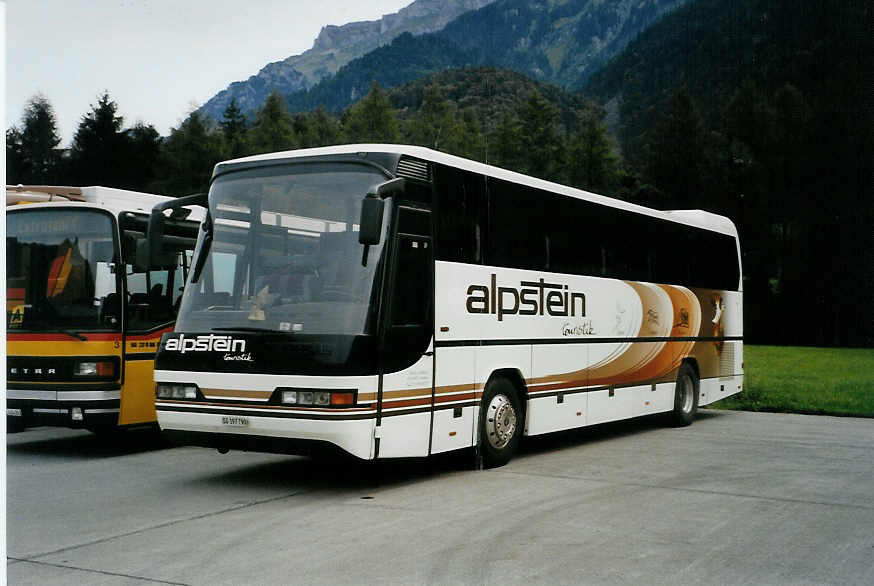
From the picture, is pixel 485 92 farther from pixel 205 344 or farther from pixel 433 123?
pixel 205 344

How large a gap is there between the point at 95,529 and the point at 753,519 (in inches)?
205

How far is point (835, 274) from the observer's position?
56.1m

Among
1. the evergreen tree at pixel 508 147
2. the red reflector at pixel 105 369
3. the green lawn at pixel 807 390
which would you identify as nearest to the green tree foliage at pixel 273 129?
the evergreen tree at pixel 508 147

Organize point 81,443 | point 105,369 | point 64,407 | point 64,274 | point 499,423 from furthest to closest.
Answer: point 81,443
point 64,274
point 105,369
point 64,407
point 499,423

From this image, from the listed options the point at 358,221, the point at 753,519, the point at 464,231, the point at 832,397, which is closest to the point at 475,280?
the point at 464,231

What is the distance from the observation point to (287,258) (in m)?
9.42

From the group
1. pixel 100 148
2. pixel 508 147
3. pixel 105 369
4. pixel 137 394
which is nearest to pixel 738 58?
pixel 508 147

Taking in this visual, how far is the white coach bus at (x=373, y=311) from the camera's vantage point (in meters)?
9.03

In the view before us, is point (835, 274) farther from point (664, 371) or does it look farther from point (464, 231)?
point (464, 231)

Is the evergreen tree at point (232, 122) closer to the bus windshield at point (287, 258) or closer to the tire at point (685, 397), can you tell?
the tire at point (685, 397)

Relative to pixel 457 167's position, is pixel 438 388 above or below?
below

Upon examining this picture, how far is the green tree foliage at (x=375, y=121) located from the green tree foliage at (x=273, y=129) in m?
4.32

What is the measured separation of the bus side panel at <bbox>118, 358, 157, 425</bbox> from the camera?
11.9 m

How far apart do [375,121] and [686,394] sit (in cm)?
4923
